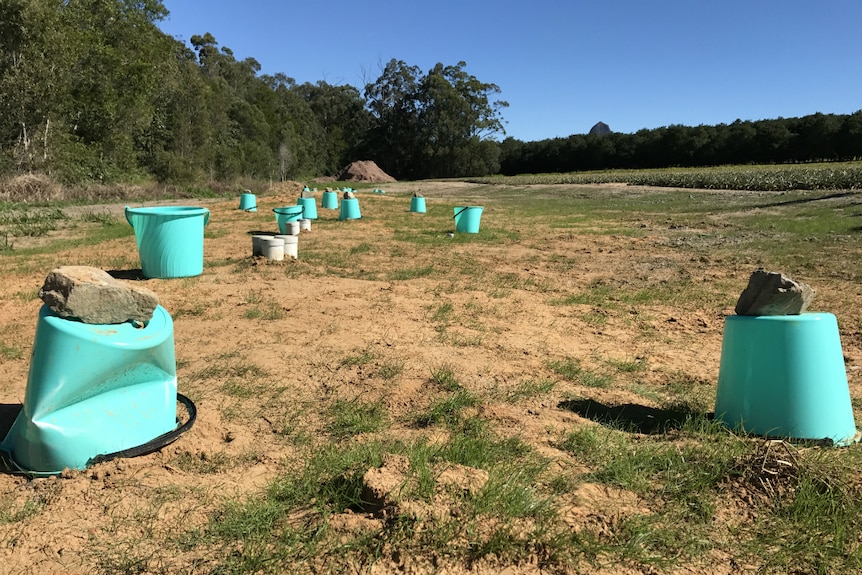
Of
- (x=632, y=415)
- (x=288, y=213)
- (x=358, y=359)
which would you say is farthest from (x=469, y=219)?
(x=632, y=415)

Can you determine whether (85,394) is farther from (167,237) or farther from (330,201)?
(330,201)

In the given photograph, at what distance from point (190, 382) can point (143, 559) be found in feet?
6.35

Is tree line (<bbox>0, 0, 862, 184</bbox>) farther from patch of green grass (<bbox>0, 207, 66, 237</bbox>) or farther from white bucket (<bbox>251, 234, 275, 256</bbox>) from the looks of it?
white bucket (<bbox>251, 234, 275, 256</bbox>)

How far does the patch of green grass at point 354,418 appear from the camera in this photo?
3.07 m

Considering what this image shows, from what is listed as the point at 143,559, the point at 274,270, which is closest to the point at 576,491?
the point at 143,559

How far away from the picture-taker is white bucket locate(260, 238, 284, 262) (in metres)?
8.52

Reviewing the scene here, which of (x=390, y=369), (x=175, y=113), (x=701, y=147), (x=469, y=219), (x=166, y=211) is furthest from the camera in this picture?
(x=701, y=147)

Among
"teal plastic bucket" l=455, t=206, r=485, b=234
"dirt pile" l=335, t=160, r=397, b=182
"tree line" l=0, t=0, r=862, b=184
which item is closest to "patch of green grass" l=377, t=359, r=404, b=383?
"teal plastic bucket" l=455, t=206, r=485, b=234

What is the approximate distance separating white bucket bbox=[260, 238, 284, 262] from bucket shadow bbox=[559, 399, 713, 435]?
610 centimetres

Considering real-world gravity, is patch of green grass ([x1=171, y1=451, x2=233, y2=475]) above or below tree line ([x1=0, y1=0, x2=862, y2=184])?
below

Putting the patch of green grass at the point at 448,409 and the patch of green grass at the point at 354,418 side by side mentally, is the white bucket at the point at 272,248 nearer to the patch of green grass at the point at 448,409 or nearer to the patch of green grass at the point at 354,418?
the patch of green grass at the point at 354,418

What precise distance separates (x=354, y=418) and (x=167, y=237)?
16.3 ft

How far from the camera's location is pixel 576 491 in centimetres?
239

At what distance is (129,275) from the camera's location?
7.47m
